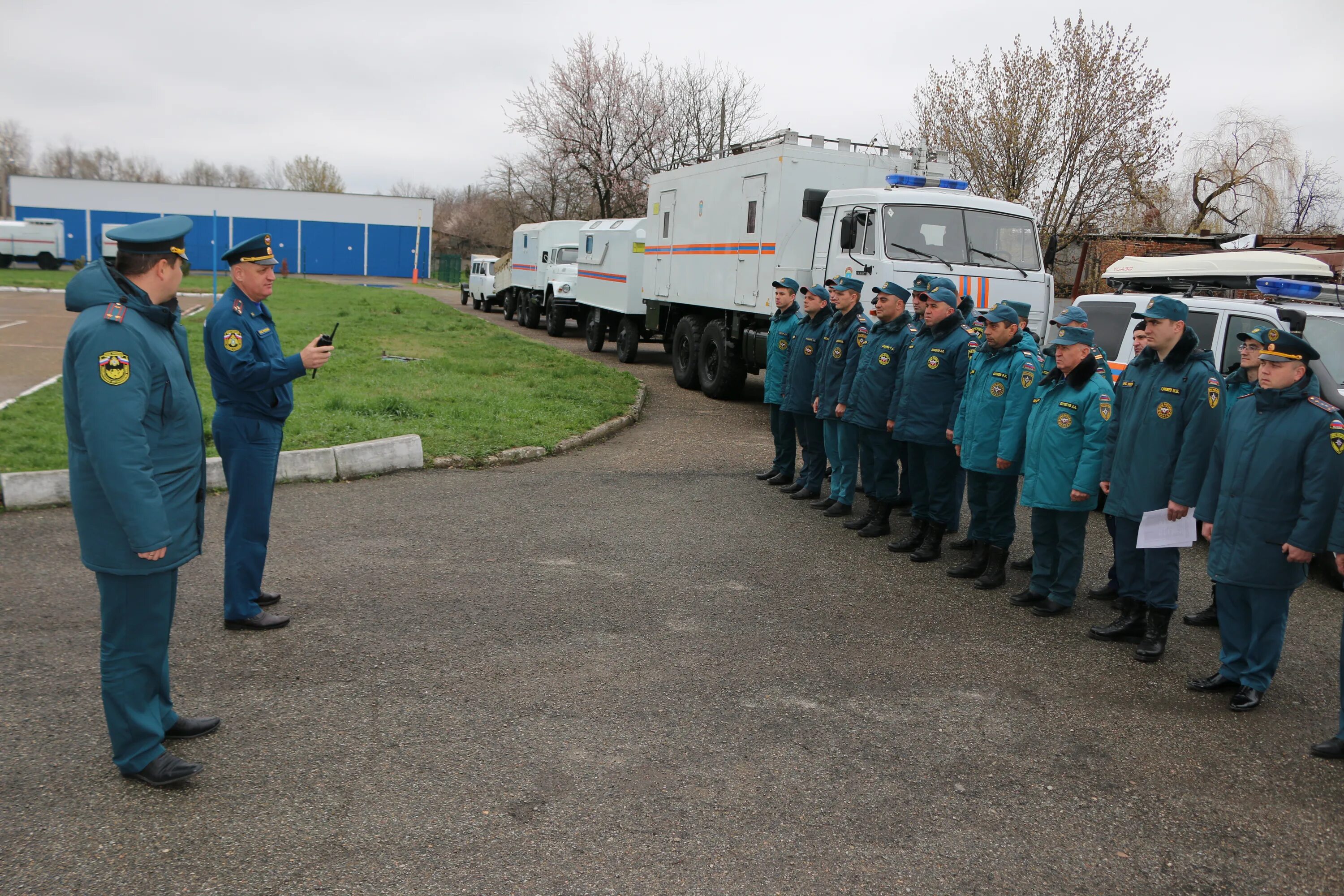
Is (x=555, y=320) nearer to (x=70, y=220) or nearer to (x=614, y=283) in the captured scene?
(x=614, y=283)

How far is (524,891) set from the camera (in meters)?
3.04

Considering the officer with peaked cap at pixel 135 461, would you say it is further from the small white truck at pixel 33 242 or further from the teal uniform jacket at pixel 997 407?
the small white truck at pixel 33 242

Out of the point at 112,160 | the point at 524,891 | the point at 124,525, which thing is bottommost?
the point at 524,891

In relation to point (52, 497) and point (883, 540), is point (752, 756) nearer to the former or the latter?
point (883, 540)

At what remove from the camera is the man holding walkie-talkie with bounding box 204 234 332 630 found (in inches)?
192

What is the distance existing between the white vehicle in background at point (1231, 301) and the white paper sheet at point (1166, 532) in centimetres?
146

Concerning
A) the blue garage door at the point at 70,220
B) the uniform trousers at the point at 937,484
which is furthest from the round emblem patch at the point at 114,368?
the blue garage door at the point at 70,220

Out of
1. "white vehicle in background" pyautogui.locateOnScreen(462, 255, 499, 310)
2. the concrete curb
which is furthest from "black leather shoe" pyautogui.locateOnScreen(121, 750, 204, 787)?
"white vehicle in background" pyautogui.locateOnScreen(462, 255, 499, 310)

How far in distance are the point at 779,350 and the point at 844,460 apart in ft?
5.11

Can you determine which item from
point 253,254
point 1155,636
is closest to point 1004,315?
Answer: point 1155,636

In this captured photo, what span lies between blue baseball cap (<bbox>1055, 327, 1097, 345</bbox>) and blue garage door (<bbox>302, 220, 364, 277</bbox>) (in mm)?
58533

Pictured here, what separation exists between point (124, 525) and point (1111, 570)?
19.5ft

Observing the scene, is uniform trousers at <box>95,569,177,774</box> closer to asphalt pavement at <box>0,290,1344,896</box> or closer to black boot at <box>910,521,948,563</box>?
asphalt pavement at <box>0,290,1344,896</box>

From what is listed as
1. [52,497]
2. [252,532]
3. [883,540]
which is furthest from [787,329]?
[52,497]
